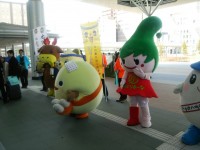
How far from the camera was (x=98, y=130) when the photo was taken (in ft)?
12.4

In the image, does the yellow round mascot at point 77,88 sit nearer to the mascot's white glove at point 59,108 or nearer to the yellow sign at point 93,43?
the mascot's white glove at point 59,108

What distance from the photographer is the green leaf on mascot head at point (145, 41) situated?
3.48m

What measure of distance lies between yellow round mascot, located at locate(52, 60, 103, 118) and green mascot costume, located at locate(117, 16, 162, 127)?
2.24ft

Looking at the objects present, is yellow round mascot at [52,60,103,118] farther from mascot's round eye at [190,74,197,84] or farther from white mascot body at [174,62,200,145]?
mascot's round eye at [190,74,197,84]

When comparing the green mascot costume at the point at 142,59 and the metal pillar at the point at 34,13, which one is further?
the metal pillar at the point at 34,13

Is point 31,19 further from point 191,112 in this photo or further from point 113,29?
point 113,29

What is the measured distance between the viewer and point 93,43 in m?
5.41

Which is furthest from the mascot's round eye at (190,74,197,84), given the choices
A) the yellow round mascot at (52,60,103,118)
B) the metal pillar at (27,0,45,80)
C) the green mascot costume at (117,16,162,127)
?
the metal pillar at (27,0,45,80)

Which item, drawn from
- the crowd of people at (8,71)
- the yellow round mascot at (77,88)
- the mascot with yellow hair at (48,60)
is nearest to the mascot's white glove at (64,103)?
the yellow round mascot at (77,88)

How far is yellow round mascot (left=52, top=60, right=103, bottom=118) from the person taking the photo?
3896 millimetres

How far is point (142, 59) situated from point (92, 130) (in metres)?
1.60

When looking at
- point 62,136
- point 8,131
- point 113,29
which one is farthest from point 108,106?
point 113,29

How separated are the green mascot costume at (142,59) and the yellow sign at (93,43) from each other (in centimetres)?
176

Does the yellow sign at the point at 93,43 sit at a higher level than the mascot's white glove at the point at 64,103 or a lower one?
higher
